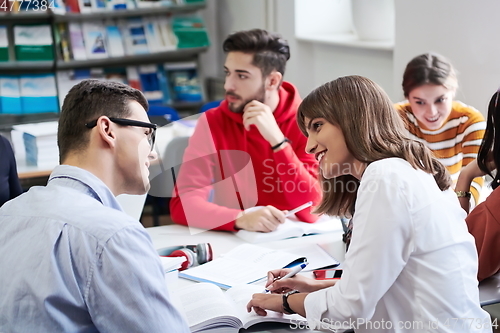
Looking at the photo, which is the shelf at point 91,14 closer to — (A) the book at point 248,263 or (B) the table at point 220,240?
(B) the table at point 220,240

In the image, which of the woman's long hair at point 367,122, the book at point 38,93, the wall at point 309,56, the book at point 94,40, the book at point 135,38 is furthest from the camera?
the book at point 135,38

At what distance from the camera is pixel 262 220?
1975mm

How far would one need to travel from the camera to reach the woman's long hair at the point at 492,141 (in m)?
1.69

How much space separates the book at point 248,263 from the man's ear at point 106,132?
1.83 feet

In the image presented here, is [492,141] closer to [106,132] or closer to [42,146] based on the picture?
[106,132]

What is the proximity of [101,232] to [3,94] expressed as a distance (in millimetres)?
3856

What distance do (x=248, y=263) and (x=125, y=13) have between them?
3.50 m

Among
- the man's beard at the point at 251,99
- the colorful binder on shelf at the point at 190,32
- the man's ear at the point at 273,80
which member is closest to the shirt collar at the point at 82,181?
the man's beard at the point at 251,99

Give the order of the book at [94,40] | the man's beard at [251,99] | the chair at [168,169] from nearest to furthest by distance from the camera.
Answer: the chair at [168,169]
the man's beard at [251,99]
the book at [94,40]

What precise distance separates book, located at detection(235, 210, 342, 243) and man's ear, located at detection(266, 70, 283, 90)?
27.2 inches

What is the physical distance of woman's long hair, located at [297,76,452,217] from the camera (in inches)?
51.6

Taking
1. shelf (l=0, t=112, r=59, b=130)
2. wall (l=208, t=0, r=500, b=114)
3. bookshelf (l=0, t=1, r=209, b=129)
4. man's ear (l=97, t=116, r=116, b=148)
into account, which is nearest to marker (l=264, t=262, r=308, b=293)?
man's ear (l=97, t=116, r=116, b=148)

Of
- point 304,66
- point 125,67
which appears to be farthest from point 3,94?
point 304,66

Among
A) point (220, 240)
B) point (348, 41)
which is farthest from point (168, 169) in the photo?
point (348, 41)
